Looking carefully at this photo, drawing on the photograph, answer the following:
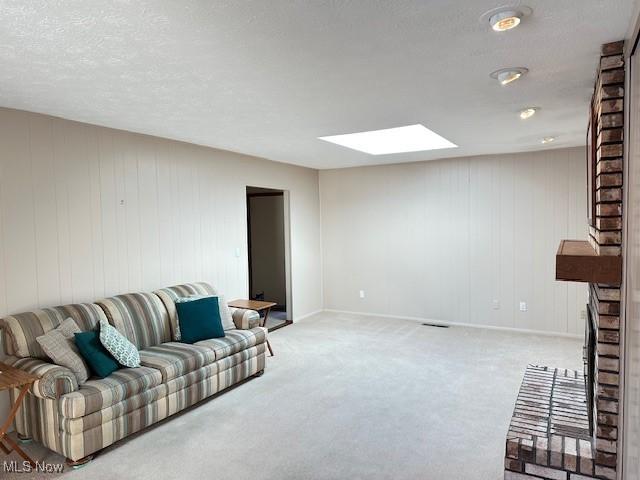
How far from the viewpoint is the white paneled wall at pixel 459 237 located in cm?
560

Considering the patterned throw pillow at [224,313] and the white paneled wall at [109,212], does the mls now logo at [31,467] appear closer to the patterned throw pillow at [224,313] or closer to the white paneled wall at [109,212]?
the white paneled wall at [109,212]

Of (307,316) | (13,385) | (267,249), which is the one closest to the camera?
(13,385)

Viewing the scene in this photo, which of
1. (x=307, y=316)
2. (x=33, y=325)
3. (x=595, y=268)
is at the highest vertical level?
(x=595, y=268)

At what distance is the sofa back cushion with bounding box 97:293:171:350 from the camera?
3742mm

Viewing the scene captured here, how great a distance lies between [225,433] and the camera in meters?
3.23

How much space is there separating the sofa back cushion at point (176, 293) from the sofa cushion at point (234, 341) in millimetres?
373

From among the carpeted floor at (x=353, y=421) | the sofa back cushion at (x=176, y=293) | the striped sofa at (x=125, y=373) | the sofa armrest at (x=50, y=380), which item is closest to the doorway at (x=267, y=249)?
the carpeted floor at (x=353, y=421)

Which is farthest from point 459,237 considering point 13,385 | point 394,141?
point 13,385

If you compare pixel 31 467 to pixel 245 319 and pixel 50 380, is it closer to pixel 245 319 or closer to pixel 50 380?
pixel 50 380

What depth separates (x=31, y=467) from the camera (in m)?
2.80

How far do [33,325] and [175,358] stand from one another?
1.04m

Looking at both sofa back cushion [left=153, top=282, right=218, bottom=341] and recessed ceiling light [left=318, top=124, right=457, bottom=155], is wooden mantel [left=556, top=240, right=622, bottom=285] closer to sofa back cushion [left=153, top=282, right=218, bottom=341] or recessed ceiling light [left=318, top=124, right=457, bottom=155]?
recessed ceiling light [left=318, top=124, right=457, bottom=155]

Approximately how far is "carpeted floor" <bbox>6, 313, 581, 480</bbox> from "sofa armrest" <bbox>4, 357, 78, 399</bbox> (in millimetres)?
501

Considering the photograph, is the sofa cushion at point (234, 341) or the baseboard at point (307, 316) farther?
the baseboard at point (307, 316)
